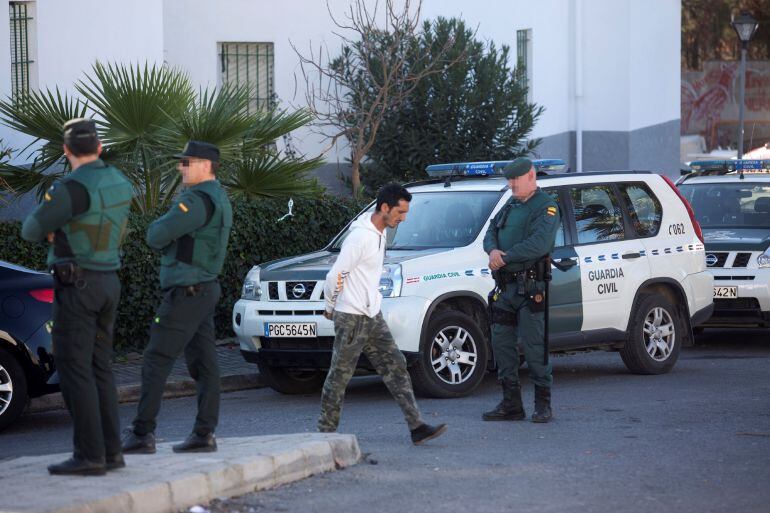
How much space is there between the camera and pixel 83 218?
21.6 feet

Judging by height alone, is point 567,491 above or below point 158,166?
below

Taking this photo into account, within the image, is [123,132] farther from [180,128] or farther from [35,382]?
[35,382]

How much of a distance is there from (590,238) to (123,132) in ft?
15.6

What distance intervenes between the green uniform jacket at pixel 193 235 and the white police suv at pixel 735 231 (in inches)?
309

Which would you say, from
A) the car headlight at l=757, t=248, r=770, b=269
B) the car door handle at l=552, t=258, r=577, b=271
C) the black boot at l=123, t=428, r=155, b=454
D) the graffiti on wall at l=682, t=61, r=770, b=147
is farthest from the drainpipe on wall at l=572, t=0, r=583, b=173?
the graffiti on wall at l=682, t=61, r=770, b=147

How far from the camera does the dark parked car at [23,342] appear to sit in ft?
30.9

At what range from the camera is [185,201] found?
23.8 ft

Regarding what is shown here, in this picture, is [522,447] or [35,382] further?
[35,382]

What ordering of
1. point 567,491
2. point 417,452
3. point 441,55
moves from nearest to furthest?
point 567,491 < point 417,452 < point 441,55

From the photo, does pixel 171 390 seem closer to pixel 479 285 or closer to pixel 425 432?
pixel 479 285

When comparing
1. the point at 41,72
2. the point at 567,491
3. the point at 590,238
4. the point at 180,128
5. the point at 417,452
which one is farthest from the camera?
the point at 41,72

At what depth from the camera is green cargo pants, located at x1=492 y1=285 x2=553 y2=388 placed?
9.28 metres

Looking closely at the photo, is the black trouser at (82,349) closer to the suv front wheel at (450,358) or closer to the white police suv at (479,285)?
the white police suv at (479,285)

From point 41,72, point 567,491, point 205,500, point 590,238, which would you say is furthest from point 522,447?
point 41,72
